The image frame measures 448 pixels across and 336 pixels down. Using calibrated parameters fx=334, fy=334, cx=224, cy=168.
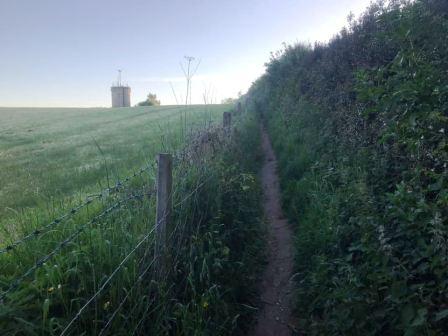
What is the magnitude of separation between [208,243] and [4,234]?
221 centimetres

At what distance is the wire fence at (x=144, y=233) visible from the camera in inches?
99.5

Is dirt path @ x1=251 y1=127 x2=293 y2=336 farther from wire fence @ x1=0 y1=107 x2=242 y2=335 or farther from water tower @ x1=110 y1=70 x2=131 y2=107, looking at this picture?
→ water tower @ x1=110 y1=70 x2=131 y2=107

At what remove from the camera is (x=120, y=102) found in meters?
86.1

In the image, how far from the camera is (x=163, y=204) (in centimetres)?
337

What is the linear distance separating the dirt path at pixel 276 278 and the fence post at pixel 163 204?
4.22 feet

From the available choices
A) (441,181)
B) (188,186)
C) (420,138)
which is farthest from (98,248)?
(420,138)

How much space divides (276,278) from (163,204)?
79.1 inches

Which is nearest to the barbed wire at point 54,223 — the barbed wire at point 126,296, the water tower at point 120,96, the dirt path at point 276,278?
the barbed wire at point 126,296

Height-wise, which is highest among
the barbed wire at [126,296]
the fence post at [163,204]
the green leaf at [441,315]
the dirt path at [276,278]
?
the fence post at [163,204]

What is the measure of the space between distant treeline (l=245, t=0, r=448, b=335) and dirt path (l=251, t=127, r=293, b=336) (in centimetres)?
20

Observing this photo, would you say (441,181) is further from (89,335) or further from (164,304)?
(89,335)

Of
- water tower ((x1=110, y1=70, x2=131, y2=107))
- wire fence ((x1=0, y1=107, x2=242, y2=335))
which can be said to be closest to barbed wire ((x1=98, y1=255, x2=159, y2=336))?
wire fence ((x1=0, y1=107, x2=242, y2=335))

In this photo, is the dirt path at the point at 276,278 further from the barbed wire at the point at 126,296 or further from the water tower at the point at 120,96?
the water tower at the point at 120,96

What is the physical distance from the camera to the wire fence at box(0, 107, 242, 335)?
2527 millimetres
